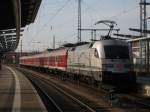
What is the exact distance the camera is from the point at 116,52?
24047mm

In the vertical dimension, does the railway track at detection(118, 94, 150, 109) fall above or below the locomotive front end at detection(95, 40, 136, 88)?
below

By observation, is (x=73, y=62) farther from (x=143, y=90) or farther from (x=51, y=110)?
(x=51, y=110)

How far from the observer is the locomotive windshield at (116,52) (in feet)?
78.3

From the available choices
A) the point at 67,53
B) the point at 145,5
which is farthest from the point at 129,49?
the point at 145,5

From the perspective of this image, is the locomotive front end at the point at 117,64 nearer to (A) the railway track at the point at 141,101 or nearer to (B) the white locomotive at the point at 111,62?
(B) the white locomotive at the point at 111,62

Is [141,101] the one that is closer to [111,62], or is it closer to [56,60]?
[111,62]

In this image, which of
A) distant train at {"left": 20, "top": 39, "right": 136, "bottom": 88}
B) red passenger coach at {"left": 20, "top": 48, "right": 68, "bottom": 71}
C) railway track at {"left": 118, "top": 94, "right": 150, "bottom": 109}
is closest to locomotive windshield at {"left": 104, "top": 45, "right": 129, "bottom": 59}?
distant train at {"left": 20, "top": 39, "right": 136, "bottom": 88}

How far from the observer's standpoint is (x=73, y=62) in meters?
33.9

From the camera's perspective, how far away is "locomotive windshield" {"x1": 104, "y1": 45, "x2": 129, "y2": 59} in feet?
78.3

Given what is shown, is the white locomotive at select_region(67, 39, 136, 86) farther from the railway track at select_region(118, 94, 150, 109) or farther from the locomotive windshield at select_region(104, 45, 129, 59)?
the railway track at select_region(118, 94, 150, 109)

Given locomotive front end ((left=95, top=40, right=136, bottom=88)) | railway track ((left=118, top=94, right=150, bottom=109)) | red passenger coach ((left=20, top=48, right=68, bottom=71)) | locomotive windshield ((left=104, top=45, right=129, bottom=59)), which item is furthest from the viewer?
red passenger coach ((left=20, top=48, right=68, bottom=71))

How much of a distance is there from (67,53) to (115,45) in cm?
1370

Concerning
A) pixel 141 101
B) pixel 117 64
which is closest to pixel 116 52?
pixel 117 64

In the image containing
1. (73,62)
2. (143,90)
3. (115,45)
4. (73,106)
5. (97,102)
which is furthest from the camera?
(73,62)
